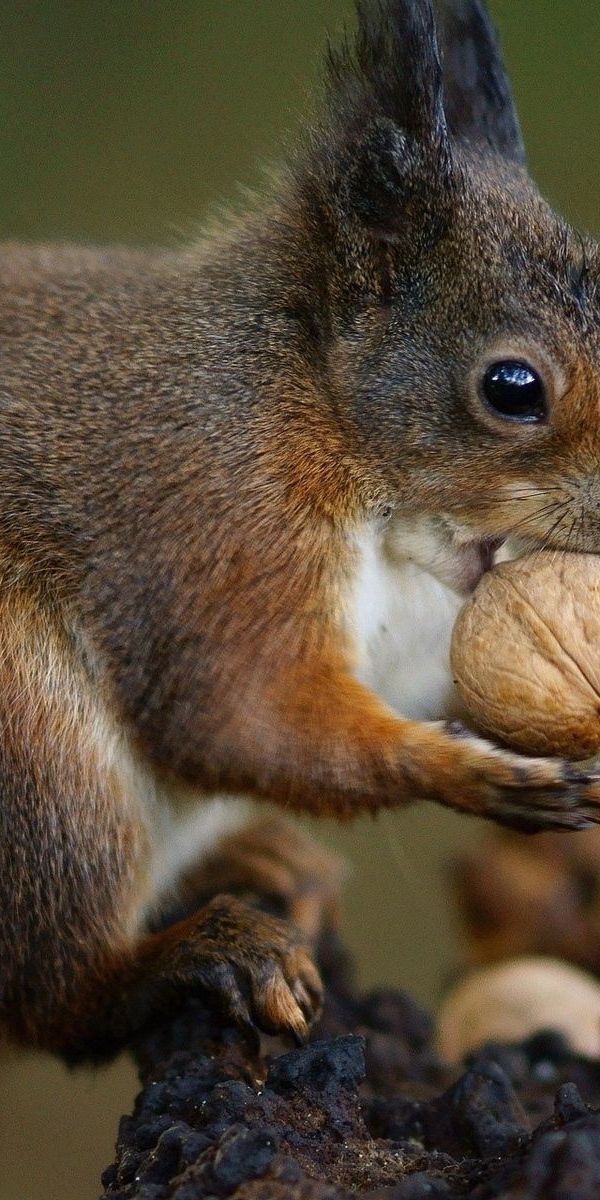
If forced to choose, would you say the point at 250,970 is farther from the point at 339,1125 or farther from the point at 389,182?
the point at 389,182

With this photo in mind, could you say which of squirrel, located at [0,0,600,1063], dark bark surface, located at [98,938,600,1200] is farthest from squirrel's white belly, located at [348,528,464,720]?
dark bark surface, located at [98,938,600,1200]

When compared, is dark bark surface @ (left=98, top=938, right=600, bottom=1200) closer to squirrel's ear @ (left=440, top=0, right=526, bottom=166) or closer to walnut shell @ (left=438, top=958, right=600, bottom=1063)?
walnut shell @ (left=438, top=958, right=600, bottom=1063)

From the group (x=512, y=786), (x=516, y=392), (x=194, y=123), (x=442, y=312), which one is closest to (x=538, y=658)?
(x=512, y=786)

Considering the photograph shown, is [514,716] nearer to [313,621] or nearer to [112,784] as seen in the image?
[313,621]

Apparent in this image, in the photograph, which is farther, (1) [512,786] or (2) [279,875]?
(2) [279,875]

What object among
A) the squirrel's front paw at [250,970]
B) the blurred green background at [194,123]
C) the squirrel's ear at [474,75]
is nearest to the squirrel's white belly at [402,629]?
the squirrel's front paw at [250,970]

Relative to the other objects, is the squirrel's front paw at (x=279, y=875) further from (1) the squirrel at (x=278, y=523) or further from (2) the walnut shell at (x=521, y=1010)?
Answer: (1) the squirrel at (x=278, y=523)
